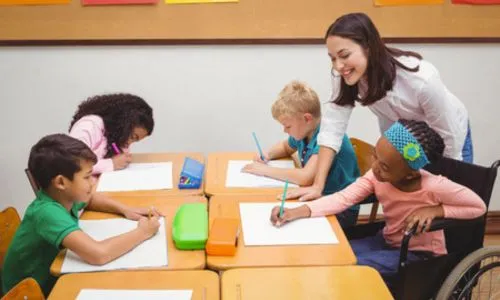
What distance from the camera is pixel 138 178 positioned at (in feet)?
7.46

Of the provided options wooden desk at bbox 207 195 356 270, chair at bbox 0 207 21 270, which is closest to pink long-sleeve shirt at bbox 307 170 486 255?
wooden desk at bbox 207 195 356 270

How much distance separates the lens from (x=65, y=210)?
1.67 metres

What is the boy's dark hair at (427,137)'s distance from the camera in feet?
6.07

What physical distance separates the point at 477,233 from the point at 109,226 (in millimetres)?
1227

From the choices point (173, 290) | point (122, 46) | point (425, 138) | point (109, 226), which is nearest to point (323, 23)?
point (122, 46)

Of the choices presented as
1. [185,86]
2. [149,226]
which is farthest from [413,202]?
[185,86]

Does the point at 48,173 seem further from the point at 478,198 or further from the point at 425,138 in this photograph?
the point at 478,198

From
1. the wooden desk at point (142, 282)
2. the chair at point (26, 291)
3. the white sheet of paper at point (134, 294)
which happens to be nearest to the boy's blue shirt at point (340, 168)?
the wooden desk at point (142, 282)

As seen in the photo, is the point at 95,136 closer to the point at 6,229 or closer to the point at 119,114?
the point at 119,114

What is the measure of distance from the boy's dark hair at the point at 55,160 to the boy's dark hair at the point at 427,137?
3.49 ft

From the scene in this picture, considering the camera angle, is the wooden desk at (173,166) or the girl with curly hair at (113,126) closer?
the wooden desk at (173,166)

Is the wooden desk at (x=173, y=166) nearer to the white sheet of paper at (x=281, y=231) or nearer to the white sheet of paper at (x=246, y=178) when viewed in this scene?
the white sheet of paper at (x=246, y=178)

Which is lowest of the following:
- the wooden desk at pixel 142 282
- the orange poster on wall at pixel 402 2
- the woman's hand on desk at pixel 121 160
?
the woman's hand on desk at pixel 121 160

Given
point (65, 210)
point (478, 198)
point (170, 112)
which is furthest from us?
point (170, 112)
